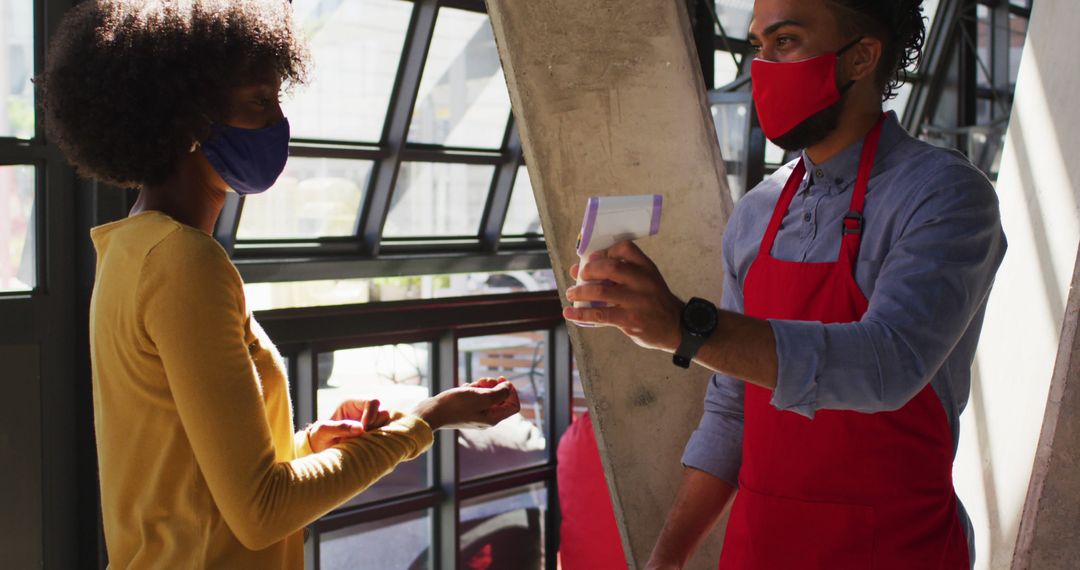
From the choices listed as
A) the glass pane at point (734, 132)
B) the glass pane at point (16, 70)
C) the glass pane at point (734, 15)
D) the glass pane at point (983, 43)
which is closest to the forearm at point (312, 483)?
the glass pane at point (16, 70)

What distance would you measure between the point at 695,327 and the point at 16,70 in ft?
10.9

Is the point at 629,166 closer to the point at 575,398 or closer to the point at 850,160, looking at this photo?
the point at 850,160

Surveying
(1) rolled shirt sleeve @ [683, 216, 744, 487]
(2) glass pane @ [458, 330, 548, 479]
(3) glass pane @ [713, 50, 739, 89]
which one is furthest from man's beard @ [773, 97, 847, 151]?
(3) glass pane @ [713, 50, 739, 89]

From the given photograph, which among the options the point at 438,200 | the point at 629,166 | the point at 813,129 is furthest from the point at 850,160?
the point at 438,200

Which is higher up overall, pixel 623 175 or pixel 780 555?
pixel 623 175

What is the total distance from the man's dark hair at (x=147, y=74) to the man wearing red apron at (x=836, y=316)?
25.8 inches

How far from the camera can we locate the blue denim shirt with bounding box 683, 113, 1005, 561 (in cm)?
132

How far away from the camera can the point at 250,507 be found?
4.42ft

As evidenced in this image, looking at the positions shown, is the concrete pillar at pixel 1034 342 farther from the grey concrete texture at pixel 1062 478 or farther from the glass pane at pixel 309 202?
the glass pane at pixel 309 202

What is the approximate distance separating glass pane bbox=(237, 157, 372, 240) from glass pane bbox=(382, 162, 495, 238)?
29cm

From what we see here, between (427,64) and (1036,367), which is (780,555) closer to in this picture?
(1036,367)

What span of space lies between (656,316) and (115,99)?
85 cm

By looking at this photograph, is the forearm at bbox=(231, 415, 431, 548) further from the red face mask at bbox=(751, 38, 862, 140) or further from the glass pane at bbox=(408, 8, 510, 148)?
the glass pane at bbox=(408, 8, 510, 148)

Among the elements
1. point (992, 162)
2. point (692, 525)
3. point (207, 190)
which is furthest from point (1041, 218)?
point (992, 162)
